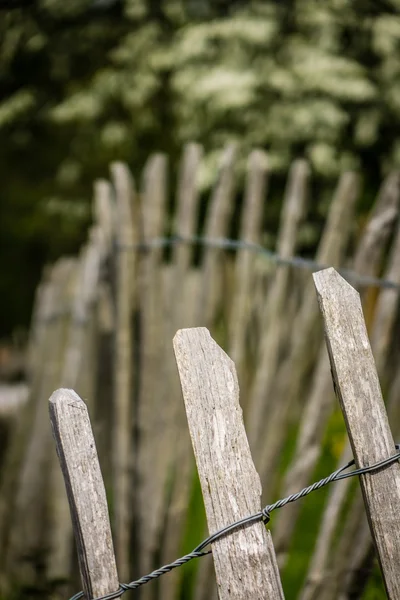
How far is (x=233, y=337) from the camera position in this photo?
6.56ft

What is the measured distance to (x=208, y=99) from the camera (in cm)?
552

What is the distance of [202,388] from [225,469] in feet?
0.34

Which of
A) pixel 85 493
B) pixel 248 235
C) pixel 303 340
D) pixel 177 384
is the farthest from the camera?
pixel 177 384

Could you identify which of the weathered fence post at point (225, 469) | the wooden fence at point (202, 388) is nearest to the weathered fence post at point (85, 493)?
the wooden fence at point (202, 388)

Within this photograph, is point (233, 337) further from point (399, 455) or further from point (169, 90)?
point (169, 90)

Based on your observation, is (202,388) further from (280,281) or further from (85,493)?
(280,281)

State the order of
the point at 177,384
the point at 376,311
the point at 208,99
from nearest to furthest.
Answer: the point at 376,311
the point at 177,384
the point at 208,99

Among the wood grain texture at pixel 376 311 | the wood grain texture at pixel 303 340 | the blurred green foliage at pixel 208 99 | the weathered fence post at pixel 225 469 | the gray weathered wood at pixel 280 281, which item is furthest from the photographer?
the blurred green foliage at pixel 208 99

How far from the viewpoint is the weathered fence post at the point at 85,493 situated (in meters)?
0.86

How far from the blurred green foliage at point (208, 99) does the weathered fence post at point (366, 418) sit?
4.30 metres

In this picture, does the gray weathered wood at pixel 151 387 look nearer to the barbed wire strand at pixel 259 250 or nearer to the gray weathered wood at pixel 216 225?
the barbed wire strand at pixel 259 250

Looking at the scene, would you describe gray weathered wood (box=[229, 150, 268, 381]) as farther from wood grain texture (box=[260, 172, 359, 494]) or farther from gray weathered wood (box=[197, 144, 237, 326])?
wood grain texture (box=[260, 172, 359, 494])

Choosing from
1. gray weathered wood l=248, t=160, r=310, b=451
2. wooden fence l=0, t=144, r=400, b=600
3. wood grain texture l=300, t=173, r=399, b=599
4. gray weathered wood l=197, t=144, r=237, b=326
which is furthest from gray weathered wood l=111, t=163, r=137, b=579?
wood grain texture l=300, t=173, r=399, b=599

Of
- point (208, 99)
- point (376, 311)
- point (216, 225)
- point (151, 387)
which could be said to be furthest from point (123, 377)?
point (208, 99)
